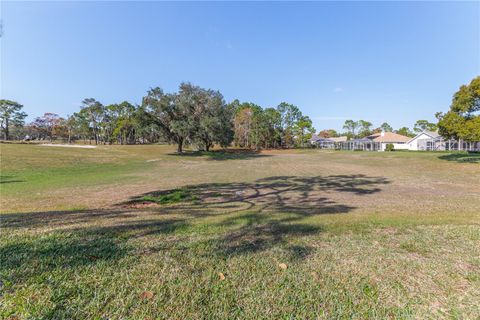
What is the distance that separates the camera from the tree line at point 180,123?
102 feet

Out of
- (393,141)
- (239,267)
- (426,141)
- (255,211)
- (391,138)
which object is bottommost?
(255,211)

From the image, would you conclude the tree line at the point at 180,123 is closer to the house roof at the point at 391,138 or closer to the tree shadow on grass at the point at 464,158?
the house roof at the point at 391,138

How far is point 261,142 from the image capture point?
6144 centimetres

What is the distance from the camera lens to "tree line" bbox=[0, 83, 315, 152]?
31.1 metres

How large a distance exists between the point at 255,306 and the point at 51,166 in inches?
874

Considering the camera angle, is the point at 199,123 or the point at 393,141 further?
the point at 393,141

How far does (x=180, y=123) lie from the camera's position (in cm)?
2972

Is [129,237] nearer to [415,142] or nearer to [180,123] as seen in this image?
[180,123]

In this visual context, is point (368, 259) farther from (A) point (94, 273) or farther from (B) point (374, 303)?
(A) point (94, 273)

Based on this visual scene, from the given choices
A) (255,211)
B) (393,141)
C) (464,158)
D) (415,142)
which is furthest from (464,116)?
(393,141)

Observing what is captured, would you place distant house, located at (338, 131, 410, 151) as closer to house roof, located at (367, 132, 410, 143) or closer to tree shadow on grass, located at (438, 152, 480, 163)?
house roof, located at (367, 132, 410, 143)

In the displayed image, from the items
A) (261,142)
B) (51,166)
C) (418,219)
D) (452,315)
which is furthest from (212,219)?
(261,142)

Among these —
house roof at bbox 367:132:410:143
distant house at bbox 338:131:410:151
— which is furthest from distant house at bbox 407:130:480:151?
house roof at bbox 367:132:410:143

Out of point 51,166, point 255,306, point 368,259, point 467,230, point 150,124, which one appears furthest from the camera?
point 150,124
